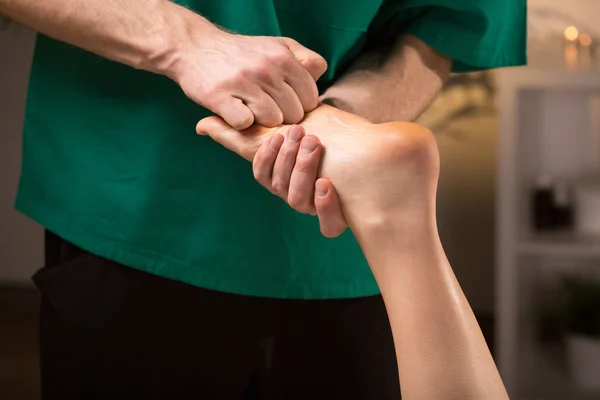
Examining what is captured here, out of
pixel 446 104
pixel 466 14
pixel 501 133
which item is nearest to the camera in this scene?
pixel 466 14

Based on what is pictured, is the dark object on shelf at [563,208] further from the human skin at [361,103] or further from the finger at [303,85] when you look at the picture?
the finger at [303,85]

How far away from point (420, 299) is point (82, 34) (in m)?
0.39

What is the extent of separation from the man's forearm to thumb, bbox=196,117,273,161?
0.06 metres

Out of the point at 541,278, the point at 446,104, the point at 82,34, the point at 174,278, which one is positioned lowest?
the point at 541,278

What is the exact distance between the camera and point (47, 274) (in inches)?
33.2

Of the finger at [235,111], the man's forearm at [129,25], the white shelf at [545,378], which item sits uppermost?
the man's forearm at [129,25]

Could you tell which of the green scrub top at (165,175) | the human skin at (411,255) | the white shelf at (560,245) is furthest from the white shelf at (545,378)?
the human skin at (411,255)

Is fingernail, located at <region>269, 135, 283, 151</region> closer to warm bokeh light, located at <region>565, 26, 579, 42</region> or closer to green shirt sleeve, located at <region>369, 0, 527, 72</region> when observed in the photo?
green shirt sleeve, located at <region>369, 0, 527, 72</region>

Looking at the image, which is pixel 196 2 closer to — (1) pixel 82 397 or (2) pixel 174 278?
(2) pixel 174 278

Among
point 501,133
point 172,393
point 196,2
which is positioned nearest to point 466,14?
point 196,2

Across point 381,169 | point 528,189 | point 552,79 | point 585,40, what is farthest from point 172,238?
point 585,40

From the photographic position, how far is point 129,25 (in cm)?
71

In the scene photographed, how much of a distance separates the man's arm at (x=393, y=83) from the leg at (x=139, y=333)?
25cm

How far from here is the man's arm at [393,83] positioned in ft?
2.73
